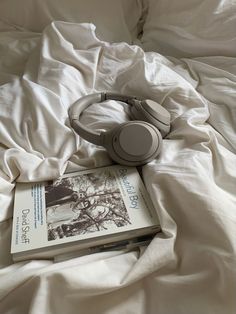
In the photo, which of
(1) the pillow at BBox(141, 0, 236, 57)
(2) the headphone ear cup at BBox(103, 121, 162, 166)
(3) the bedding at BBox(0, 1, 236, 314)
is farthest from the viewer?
(1) the pillow at BBox(141, 0, 236, 57)

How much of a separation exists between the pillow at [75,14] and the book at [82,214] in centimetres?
62

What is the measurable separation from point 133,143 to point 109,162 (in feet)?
0.24

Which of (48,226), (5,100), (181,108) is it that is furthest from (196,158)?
(5,100)

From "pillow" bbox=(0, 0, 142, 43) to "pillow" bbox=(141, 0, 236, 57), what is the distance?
0.09m

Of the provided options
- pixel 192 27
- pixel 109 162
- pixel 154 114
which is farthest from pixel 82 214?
pixel 192 27

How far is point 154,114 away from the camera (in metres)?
0.76

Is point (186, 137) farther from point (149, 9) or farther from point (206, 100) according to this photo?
point (149, 9)

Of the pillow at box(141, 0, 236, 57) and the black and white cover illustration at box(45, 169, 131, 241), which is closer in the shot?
the black and white cover illustration at box(45, 169, 131, 241)

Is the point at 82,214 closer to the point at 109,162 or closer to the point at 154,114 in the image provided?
the point at 109,162

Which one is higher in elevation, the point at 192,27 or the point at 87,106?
the point at 192,27

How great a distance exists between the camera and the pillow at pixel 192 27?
100 centimetres

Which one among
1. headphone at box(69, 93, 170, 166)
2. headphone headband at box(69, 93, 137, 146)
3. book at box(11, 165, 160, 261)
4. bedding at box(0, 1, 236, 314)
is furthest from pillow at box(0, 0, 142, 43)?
book at box(11, 165, 160, 261)

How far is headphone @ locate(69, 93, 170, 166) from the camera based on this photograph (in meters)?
0.69

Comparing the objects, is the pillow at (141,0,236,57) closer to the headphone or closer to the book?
the headphone
